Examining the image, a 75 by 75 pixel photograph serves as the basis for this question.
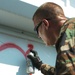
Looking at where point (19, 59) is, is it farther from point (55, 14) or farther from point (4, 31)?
point (55, 14)

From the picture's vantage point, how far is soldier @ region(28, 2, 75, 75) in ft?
3.22

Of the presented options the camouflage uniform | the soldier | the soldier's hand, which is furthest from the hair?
the soldier's hand

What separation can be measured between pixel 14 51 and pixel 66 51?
1.11 meters

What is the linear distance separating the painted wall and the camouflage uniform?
3.21 feet

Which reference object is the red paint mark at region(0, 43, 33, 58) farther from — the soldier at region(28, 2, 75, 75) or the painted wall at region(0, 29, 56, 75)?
the soldier at region(28, 2, 75, 75)

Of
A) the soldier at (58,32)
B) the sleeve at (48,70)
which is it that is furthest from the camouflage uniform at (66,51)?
the sleeve at (48,70)

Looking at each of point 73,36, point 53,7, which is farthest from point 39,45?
point 73,36

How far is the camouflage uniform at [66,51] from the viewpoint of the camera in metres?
0.97

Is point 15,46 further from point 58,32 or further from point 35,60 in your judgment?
point 58,32

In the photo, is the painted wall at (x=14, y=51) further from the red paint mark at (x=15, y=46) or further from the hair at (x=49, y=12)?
the hair at (x=49, y=12)

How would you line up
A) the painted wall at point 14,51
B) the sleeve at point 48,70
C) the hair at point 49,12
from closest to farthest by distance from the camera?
the hair at point 49,12 → the sleeve at point 48,70 → the painted wall at point 14,51

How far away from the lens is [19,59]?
2076 mm

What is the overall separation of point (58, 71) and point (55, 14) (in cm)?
35

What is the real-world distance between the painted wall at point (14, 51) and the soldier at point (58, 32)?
468mm
